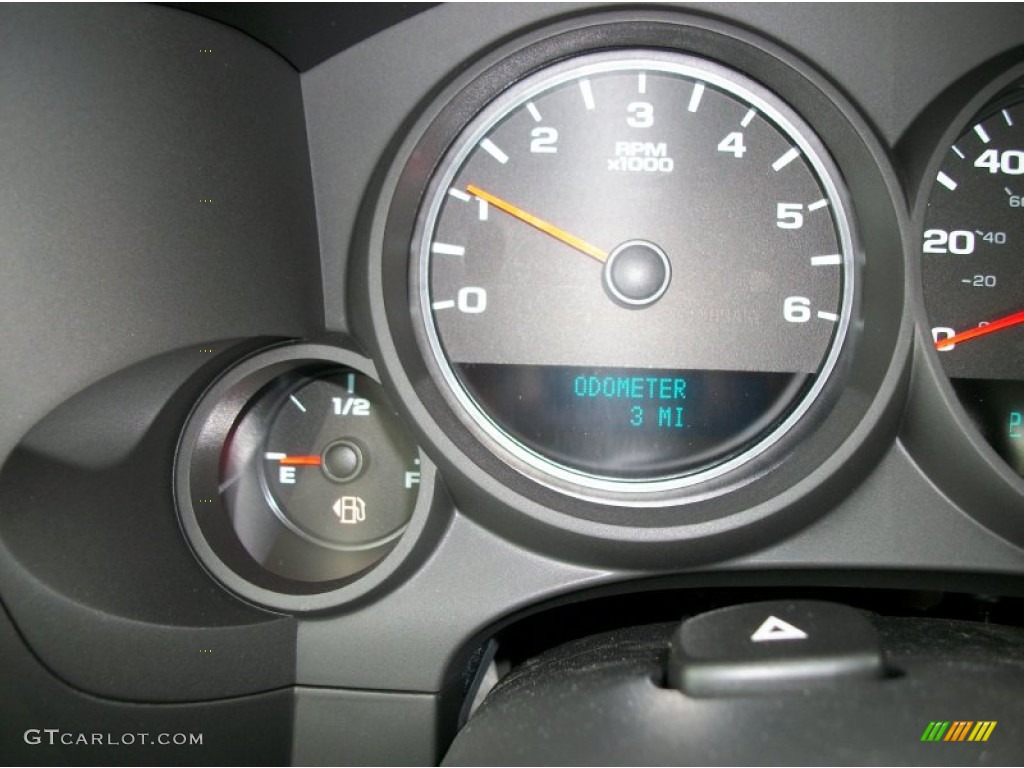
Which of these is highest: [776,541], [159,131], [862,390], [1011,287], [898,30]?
[898,30]

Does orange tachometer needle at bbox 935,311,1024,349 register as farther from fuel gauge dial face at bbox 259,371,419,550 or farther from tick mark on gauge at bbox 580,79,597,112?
fuel gauge dial face at bbox 259,371,419,550

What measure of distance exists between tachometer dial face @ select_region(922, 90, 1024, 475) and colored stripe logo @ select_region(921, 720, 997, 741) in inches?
31.6

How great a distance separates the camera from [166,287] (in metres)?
1.65

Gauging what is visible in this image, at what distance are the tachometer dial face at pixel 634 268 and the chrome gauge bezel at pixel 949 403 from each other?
0.54ft

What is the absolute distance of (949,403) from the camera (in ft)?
5.82

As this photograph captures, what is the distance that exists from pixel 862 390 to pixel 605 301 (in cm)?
50

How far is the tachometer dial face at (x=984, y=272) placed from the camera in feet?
6.26

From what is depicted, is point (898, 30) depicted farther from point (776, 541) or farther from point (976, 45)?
point (776, 541)

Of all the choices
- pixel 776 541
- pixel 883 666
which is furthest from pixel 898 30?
pixel 883 666

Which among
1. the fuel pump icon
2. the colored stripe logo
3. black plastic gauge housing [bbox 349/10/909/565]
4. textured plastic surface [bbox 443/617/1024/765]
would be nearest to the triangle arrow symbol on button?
textured plastic surface [bbox 443/617/1024/765]

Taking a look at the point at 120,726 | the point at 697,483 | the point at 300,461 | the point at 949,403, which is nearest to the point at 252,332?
the point at 300,461
